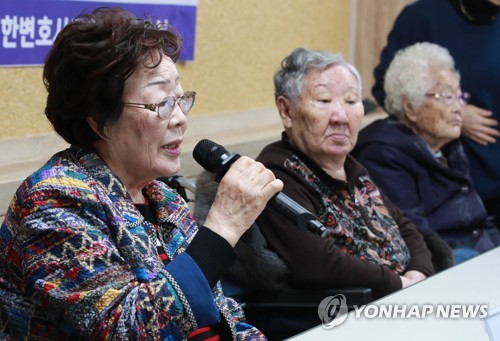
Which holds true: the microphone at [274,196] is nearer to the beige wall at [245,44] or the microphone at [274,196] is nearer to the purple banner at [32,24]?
the purple banner at [32,24]

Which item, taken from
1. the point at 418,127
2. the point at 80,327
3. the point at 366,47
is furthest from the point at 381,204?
the point at 366,47

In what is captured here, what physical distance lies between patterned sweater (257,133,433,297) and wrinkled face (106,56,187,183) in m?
0.61

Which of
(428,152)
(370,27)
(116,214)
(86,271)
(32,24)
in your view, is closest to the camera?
(86,271)

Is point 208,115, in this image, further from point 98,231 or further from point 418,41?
point 98,231

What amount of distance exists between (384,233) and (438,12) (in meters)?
1.45

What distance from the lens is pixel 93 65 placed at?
5.42 ft

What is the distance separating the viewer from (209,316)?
1.57 m

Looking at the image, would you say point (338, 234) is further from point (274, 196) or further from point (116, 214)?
point (116, 214)

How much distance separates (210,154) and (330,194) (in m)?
0.79

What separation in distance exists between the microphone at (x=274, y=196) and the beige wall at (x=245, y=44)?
112 cm

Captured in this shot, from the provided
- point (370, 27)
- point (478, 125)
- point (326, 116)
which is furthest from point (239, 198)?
point (370, 27)

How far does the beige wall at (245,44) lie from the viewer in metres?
3.42

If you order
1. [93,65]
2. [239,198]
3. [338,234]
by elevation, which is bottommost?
[338,234]

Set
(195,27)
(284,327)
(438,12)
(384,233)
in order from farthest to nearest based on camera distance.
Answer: (438,12), (195,27), (384,233), (284,327)
